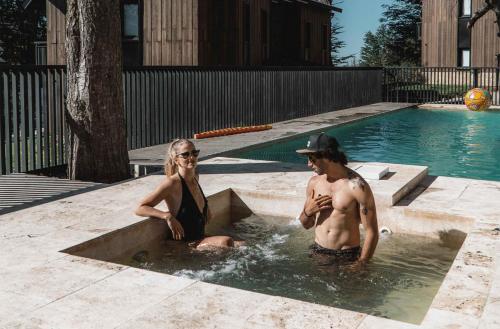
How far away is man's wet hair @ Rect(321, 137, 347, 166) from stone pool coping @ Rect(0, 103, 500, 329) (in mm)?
1212

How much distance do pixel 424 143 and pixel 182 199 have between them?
11.2m

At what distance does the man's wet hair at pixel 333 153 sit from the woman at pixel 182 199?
156 centimetres

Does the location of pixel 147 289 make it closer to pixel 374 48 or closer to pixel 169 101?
pixel 169 101

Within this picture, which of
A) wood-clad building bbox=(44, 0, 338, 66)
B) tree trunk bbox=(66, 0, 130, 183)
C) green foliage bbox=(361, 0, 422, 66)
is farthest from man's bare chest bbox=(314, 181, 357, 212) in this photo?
green foliage bbox=(361, 0, 422, 66)

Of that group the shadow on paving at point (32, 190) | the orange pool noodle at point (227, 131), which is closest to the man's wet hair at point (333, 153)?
the shadow on paving at point (32, 190)

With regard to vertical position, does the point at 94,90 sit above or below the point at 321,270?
above

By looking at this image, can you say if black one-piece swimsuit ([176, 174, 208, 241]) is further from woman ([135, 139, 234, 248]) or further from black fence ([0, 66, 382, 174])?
black fence ([0, 66, 382, 174])

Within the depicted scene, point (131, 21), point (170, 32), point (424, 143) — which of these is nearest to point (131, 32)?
point (131, 21)

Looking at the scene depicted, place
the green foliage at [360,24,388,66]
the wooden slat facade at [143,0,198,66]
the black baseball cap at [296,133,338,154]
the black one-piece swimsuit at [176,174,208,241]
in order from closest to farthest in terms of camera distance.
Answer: the black baseball cap at [296,133,338,154], the black one-piece swimsuit at [176,174,208,241], the wooden slat facade at [143,0,198,66], the green foliage at [360,24,388,66]

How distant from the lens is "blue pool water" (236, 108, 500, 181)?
515 inches

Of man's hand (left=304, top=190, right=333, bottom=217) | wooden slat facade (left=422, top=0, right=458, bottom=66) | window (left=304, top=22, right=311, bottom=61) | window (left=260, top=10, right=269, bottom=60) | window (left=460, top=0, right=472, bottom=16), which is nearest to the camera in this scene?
man's hand (left=304, top=190, right=333, bottom=217)

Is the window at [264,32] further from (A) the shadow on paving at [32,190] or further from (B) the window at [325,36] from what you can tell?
(A) the shadow on paving at [32,190]

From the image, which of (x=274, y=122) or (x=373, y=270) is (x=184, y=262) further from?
(x=274, y=122)

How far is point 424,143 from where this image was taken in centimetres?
1636
